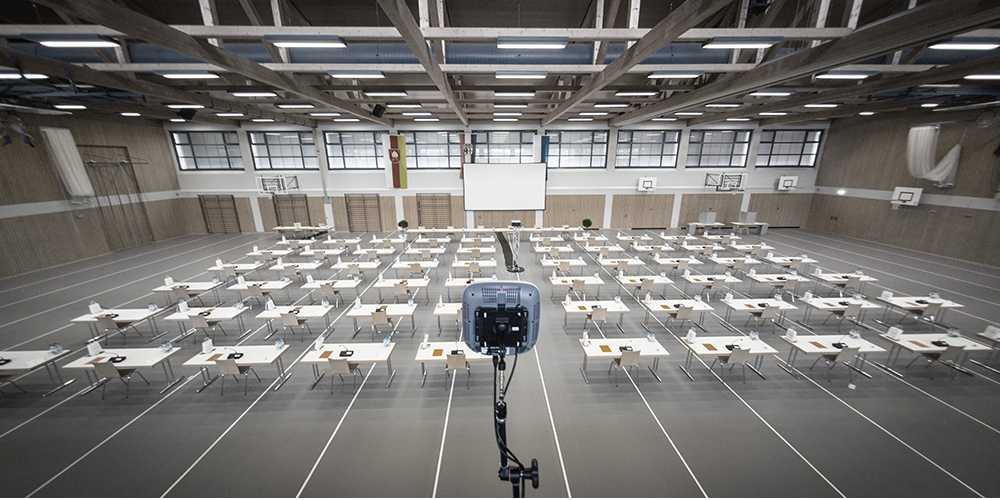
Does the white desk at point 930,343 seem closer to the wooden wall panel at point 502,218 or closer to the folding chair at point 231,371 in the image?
the folding chair at point 231,371

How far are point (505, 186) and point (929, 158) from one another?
18811 mm

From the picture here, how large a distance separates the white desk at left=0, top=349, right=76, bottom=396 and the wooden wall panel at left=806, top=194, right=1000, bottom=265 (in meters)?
28.8

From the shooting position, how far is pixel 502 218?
66.5 feet

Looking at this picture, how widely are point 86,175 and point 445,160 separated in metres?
15.9

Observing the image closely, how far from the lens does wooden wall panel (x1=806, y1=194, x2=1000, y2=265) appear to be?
44.1 ft

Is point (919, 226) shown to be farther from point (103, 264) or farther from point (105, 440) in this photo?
point (103, 264)

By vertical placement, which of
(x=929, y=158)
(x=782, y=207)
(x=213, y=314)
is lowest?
(x=213, y=314)

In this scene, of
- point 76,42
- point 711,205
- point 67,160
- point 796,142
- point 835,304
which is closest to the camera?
point 76,42

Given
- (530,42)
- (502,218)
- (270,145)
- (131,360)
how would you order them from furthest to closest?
(502,218) < (270,145) < (131,360) < (530,42)

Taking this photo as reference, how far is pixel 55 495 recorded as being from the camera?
13.7 ft

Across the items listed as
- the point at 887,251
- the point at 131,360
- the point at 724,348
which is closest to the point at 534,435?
the point at 724,348

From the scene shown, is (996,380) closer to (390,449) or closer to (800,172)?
(390,449)

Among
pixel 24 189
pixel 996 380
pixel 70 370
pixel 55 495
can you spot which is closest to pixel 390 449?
pixel 55 495

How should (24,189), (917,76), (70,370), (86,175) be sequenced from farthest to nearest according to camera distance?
(86,175)
(24,189)
(917,76)
(70,370)
